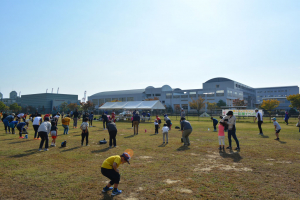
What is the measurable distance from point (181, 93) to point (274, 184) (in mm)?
82969

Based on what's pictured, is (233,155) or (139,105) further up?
(139,105)

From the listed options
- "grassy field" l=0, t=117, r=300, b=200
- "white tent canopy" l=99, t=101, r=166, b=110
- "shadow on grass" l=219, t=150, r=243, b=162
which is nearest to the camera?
"grassy field" l=0, t=117, r=300, b=200

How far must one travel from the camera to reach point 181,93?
287ft

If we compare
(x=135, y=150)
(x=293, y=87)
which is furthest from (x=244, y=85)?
(x=135, y=150)

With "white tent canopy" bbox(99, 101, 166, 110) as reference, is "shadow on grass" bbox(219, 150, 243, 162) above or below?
below

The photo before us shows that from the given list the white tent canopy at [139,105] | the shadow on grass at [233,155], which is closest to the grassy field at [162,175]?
the shadow on grass at [233,155]

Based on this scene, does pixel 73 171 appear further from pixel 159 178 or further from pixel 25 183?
pixel 159 178

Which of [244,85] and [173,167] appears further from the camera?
[244,85]

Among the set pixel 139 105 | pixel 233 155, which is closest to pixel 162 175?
pixel 233 155

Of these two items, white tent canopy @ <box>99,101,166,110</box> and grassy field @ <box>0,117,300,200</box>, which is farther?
white tent canopy @ <box>99,101,166,110</box>

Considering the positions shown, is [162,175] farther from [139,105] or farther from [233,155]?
[139,105]

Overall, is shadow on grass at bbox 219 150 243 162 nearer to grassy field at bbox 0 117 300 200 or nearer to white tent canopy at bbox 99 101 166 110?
grassy field at bbox 0 117 300 200

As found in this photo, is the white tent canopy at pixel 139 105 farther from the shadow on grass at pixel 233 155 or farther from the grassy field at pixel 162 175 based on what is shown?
the grassy field at pixel 162 175

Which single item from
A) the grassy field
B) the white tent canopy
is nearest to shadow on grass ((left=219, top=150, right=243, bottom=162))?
the grassy field
